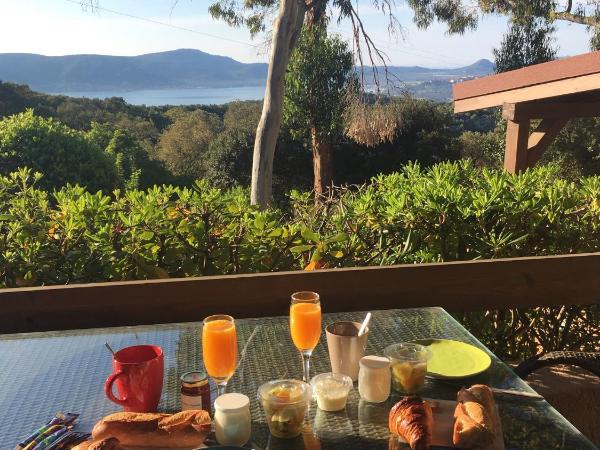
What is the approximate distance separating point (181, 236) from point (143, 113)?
2660 cm

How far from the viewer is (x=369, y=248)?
2.59 meters

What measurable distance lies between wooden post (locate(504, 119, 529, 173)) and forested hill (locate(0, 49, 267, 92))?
108ft

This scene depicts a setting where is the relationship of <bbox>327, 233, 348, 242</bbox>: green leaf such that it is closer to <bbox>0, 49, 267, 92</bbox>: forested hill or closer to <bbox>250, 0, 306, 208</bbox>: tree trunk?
<bbox>250, 0, 306, 208</bbox>: tree trunk

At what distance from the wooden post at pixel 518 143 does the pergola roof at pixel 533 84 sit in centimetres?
37

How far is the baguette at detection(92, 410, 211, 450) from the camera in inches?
48.0

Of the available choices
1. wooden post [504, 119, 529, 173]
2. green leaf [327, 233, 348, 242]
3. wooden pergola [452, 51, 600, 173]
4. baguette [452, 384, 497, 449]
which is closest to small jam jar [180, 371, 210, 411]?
baguette [452, 384, 497, 449]

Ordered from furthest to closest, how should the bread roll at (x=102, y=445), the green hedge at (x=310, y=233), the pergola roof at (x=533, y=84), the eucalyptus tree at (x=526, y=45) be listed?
the eucalyptus tree at (x=526, y=45), the pergola roof at (x=533, y=84), the green hedge at (x=310, y=233), the bread roll at (x=102, y=445)

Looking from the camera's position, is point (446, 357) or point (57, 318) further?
point (57, 318)

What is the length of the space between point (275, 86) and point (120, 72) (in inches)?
1711

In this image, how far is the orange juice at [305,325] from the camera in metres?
1.57

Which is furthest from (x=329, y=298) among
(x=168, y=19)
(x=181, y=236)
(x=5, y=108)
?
(x=5, y=108)

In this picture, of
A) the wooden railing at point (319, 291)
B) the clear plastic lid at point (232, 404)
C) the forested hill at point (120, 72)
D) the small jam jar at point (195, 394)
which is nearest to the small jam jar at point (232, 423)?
the clear plastic lid at point (232, 404)

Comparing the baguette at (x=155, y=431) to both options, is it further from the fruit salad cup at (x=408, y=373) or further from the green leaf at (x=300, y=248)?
the green leaf at (x=300, y=248)

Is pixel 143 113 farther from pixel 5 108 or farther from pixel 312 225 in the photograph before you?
pixel 312 225
